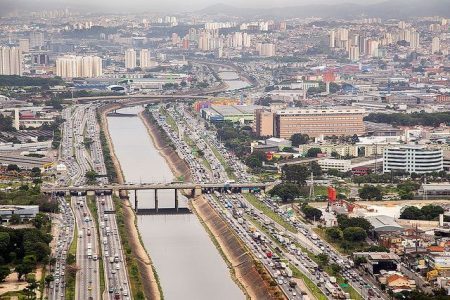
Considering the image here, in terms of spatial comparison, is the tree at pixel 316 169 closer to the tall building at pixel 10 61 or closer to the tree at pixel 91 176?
the tree at pixel 91 176

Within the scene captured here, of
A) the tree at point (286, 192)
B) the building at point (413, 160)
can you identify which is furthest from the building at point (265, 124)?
the tree at point (286, 192)

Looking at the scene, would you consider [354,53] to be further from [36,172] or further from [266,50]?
[36,172]

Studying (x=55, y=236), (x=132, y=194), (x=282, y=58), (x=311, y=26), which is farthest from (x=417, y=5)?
(x=55, y=236)

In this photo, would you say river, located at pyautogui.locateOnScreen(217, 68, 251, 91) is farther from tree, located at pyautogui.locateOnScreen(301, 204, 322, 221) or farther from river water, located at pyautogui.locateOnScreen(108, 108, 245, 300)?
tree, located at pyautogui.locateOnScreen(301, 204, 322, 221)

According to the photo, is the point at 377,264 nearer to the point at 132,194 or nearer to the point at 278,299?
the point at 278,299

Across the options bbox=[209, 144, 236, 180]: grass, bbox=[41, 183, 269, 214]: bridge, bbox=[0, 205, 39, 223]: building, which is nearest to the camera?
bbox=[0, 205, 39, 223]: building

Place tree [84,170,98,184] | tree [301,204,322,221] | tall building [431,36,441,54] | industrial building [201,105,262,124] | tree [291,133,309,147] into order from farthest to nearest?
tall building [431,36,441,54], industrial building [201,105,262,124], tree [291,133,309,147], tree [84,170,98,184], tree [301,204,322,221]

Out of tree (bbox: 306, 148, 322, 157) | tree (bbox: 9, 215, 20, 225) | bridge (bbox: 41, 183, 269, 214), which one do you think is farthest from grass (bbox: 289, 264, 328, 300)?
tree (bbox: 306, 148, 322, 157)
